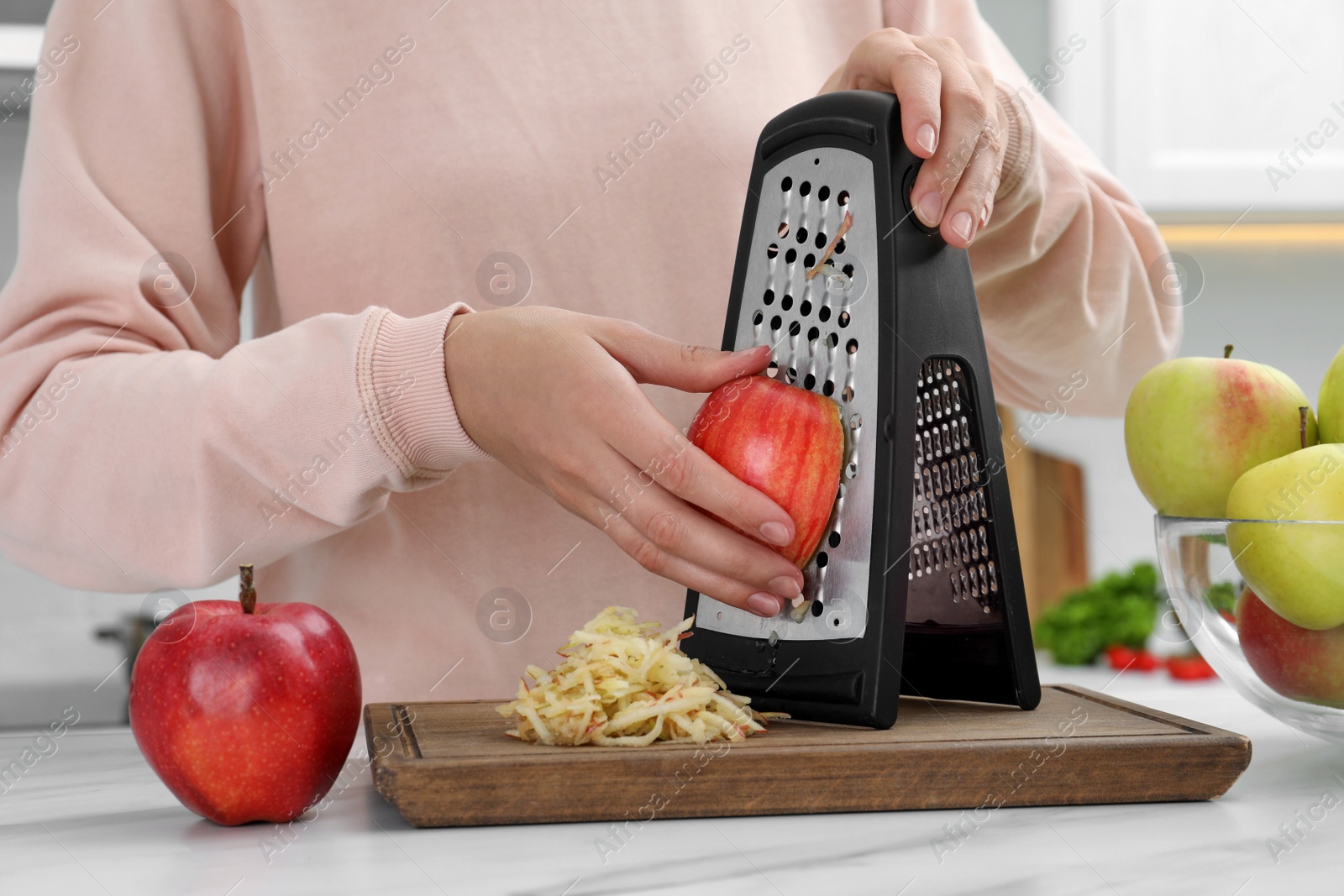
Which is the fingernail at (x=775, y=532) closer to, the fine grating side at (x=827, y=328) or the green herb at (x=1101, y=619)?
the fine grating side at (x=827, y=328)

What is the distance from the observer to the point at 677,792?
0.59 m

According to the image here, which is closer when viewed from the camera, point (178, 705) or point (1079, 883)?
point (1079, 883)

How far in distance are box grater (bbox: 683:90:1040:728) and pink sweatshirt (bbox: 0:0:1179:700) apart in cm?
18

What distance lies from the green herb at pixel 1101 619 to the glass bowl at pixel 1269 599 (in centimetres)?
166

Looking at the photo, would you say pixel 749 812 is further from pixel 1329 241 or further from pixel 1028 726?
pixel 1329 241

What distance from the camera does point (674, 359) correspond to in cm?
72

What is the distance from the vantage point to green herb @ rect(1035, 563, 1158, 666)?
2.28 m

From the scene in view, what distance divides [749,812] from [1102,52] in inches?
81.0

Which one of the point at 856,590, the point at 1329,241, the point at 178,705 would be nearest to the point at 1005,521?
the point at 856,590

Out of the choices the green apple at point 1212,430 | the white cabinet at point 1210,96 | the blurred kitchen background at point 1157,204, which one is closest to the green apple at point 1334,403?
the green apple at point 1212,430

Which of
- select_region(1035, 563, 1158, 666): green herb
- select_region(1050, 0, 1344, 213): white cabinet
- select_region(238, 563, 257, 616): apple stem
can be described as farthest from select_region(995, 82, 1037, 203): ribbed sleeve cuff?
select_region(1035, 563, 1158, 666): green herb

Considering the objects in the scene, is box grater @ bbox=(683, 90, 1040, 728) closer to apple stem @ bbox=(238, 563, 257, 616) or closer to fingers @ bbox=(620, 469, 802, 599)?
fingers @ bbox=(620, 469, 802, 599)

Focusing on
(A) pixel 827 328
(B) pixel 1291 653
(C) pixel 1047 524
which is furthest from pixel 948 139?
(C) pixel 1047 524

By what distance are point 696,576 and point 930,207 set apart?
0.27 m
